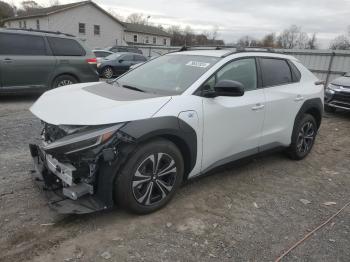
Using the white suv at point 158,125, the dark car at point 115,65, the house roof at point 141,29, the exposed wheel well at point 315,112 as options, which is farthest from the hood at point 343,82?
the house roof at point 141,29

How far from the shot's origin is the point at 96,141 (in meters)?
2.93

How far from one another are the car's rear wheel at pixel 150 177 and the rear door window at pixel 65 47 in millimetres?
6770

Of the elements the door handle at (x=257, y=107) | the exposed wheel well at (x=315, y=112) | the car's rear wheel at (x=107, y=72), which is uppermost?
the door handle at (x=257, y=107)

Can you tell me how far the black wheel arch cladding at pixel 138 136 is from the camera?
3.03 m

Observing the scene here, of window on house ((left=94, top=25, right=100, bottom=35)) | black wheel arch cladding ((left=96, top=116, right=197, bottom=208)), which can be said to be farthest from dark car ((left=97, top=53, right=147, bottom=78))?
window on house ((left=94, top=25, right=100, bottom=35))

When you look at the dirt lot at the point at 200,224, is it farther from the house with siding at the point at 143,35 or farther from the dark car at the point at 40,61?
the house with siding at the point at 143,35

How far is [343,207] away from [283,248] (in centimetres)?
137

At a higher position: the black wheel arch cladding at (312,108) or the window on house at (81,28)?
the window on house at (81,28)

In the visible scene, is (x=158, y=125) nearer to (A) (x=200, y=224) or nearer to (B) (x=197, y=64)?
(A) (x=200, y=224)

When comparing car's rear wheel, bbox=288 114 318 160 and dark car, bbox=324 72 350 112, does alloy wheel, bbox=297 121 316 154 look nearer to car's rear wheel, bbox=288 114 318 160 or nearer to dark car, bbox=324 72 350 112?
car's rear wheel, bbox=288 114 318 160

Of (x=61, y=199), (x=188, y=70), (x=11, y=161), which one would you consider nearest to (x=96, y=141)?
(x=61, y=199)

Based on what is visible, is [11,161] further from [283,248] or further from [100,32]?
[100,32]

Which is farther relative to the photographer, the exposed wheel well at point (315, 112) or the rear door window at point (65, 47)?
the rear door window at point (65, 47)

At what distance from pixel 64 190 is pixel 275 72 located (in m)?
3.26
